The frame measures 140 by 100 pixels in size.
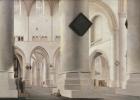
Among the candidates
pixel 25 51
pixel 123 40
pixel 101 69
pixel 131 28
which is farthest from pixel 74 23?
pixel 25 51

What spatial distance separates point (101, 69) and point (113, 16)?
6941mm

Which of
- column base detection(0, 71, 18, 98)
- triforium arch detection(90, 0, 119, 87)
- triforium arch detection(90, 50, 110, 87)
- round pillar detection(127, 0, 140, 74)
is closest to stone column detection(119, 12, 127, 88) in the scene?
triforium arch detection(90, 0, 119, 87)

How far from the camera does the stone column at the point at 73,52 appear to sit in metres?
13.0

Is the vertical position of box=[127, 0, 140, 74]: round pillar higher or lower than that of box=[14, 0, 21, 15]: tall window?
lower

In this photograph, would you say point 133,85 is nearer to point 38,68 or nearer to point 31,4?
point 31,4

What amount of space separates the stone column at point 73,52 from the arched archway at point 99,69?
20363 millimetres

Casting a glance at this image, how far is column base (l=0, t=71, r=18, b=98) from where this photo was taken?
39.6 ft

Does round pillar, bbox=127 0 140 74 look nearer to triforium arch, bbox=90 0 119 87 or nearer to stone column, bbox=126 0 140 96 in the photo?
stone column, bbox=126 0 140 96

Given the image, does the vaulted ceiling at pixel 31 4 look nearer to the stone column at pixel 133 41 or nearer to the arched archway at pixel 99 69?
the arched archway at pixel 99 69

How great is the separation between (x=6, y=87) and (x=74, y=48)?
248cm

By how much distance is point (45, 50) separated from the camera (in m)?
41.7

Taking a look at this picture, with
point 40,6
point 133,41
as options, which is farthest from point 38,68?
point 133,41

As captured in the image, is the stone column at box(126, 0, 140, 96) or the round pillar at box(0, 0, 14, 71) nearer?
the stone column at box(126, 0, 140, 96)

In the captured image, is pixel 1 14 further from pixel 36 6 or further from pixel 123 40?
pixel 36 6
